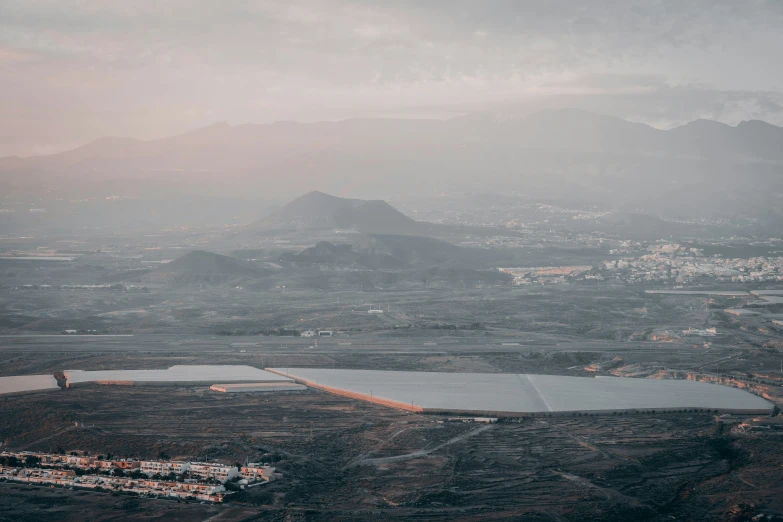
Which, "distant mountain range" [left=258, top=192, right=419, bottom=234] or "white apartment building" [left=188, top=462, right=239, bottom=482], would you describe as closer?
"white apartment building" [left=188, top=462, right=239, bottom=482]

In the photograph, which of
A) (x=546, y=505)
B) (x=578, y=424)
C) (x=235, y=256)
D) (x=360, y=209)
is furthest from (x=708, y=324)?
(x=360, y=209)

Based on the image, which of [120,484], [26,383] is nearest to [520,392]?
[120,484]

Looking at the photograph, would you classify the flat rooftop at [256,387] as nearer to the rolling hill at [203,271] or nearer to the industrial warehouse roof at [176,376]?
the industrial warehouse roof at [176,376]

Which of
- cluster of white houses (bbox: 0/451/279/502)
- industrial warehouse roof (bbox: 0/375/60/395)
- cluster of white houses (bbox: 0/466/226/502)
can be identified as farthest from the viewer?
industrial warehouse roof (bbox: 0/375/60/395)

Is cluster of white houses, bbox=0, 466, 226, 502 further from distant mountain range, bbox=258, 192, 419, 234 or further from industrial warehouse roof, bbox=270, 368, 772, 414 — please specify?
distant mountain range, bbox=258, 192, 419, 234

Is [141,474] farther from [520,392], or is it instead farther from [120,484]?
[520,392]

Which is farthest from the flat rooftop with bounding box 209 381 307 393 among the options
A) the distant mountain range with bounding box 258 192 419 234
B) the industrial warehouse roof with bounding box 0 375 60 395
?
the distant mountain range with bounding box 258 192 419 234

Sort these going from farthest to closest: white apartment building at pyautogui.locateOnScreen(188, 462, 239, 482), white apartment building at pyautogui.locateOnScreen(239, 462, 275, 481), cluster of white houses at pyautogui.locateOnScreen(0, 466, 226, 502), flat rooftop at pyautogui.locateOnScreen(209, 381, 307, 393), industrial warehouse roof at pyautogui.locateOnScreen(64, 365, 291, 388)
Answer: industrial warehouse roof at pyautogui.locateOnScreen(64, 365, 291, 388), flat rooftop at pyautogui.locateOnScreen(209, 381, 307, 393), white apartment building at pyautogui.locateOnScreen(239, 462, 275, 481), white apartment building at pyautogui.locateOnScreen(188, 462, 239, 482), cluster of white houses at pyautogui.locateOnScreen(0, 466, 226, 502)

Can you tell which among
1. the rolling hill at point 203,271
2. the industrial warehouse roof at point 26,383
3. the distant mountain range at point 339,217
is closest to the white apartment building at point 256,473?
the industrial warehouse roof at point 26,383
